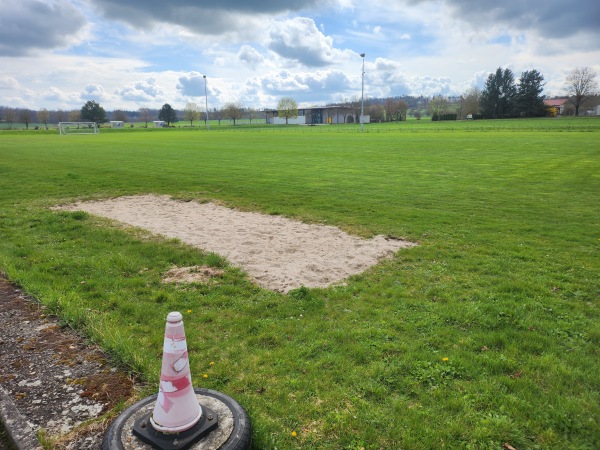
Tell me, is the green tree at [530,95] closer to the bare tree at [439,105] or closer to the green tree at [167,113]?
the bare tree at [439,105]

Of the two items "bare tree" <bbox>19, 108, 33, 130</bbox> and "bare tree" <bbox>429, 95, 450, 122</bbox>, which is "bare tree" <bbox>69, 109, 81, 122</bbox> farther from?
"bare tree" <bbox>429, 95, 450, 122</bbox>

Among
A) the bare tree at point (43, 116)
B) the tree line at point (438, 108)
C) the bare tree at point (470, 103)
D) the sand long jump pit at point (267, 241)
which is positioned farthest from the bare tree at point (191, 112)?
the sand long jump pit at point (267, 241)

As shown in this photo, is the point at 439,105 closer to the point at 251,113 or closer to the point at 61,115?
the point at 251,113

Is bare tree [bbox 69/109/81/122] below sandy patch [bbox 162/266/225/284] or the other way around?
the other way around

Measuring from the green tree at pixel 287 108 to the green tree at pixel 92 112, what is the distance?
54718 millimetres

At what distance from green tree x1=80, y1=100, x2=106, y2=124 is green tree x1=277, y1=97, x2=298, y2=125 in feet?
180

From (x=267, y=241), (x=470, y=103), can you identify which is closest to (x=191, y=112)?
(x=470, y=103)

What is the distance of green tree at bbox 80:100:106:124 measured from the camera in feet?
379

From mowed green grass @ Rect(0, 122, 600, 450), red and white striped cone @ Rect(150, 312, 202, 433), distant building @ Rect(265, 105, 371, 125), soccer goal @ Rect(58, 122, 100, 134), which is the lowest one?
mowed green grass @ Rect(0, 122, 600, 450)

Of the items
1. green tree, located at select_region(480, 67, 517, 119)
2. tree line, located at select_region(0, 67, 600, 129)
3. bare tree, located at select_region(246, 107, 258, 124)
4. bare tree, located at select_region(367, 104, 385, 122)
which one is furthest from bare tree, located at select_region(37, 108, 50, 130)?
green tree, located at select_region(480, 67, 517, 119)

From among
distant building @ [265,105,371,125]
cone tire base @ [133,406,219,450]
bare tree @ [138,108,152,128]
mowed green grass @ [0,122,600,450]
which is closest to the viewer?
cone tire base @ [133,406,219,450]

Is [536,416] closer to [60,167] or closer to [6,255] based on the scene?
[6,255]

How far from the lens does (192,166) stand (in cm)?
2061

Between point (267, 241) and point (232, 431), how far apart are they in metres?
5.31
